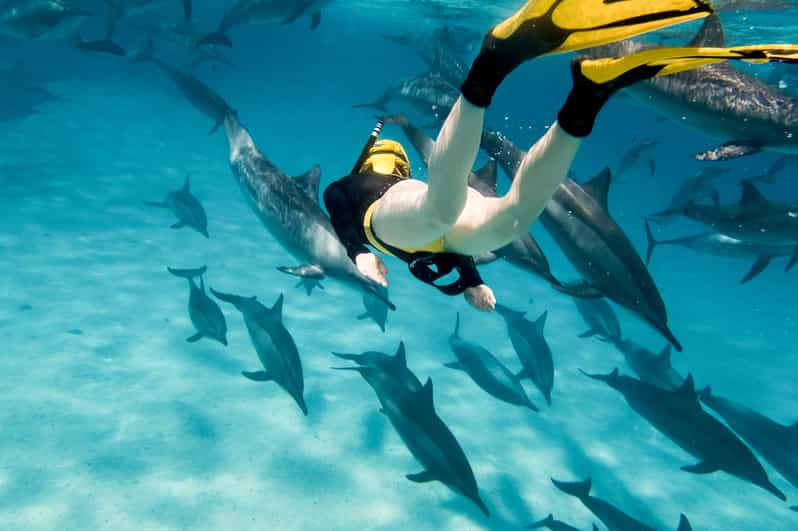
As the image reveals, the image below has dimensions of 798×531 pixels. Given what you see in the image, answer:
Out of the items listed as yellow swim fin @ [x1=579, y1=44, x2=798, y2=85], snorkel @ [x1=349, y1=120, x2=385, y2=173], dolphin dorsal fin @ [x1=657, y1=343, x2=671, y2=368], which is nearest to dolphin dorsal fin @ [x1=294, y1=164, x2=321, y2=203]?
snorkel @ [x1=349, y1=120, x2=385, y2=173]

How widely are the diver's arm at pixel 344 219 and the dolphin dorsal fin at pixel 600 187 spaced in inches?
118

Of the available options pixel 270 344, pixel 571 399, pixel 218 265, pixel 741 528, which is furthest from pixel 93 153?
pixel 741 528

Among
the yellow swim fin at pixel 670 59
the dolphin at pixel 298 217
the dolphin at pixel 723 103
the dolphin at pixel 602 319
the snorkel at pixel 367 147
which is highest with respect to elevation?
the yellow swim fin at pixel 670 59

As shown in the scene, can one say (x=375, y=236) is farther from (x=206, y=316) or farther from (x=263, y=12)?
(x=263, y=12)

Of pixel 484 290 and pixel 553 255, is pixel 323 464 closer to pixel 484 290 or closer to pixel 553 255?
pixel 484 290

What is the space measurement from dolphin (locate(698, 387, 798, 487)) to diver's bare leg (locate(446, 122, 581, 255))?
649 cm

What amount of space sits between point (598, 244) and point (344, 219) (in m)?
2.80

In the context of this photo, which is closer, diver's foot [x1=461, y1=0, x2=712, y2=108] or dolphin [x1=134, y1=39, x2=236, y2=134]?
diver's foot [x1=461, y1=0, x2=712, y2=108]

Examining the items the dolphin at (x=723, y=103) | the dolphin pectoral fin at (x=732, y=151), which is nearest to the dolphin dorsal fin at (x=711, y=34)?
the dolphin at (x=723, y=103)

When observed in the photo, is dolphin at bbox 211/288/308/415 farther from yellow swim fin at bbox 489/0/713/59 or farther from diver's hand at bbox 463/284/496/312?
yellow swim fin at bbox 489/0/713/59

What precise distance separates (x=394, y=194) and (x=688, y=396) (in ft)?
18.0

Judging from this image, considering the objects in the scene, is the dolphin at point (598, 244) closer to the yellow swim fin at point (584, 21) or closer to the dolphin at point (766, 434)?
the yellow swim fin at point (584, 21)

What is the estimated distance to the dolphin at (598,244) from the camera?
186 inches

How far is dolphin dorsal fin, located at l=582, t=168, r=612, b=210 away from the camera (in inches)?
211
